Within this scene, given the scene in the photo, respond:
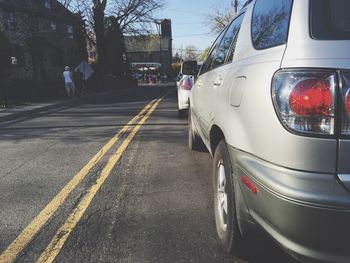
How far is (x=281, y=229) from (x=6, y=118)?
14184mm

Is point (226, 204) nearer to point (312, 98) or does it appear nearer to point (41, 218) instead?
Answer: point (312, 98)

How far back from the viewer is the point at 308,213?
2.34 meters

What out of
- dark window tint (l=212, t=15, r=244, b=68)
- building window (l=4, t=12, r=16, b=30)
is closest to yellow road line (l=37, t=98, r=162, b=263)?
dark window tint (l=212, t=15, r=244, b=68)

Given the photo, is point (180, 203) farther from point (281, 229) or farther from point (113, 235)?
point (281, 229)

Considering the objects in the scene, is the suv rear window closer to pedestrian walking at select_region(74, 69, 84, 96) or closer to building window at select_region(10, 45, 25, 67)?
pedestrian walking at select_region(74, 69, 84, 96)

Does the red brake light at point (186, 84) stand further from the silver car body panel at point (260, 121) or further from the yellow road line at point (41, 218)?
the silver car body panel at point (260, 121)

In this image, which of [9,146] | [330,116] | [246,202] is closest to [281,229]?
[246,202]

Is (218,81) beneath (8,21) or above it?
beneath

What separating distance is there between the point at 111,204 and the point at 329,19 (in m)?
3.05

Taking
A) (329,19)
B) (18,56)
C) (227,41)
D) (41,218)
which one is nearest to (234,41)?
(227,41)

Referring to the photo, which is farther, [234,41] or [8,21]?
[8,21]

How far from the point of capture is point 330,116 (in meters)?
2.36

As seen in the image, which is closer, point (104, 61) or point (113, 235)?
point (113, 235)

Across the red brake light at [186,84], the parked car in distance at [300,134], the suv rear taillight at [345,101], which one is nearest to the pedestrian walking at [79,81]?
the red brake light at [186,84]
